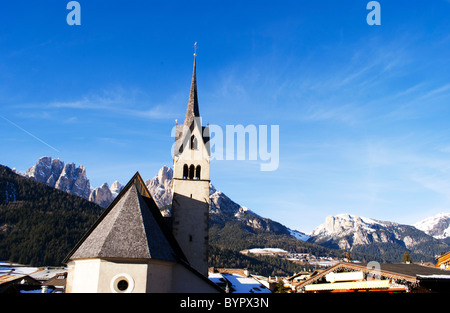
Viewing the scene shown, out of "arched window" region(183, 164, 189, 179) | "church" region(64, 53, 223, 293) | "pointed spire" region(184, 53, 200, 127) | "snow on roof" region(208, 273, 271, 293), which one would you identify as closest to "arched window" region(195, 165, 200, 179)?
"arched window" region(183, 164, 189, 179)

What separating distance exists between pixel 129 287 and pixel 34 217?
171 m

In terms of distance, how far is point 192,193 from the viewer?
122 ft

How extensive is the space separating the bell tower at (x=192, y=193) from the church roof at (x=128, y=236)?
9.49 metres

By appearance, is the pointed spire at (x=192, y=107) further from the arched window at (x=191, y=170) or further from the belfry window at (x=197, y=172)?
the belfry window at (x=197, y=172)

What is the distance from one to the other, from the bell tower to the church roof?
9487 millimetres

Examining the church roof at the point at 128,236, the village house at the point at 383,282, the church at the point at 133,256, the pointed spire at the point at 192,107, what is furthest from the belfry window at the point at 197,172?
the village house at the point at 383,282

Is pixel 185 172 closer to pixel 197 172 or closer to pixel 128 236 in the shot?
pixel 197 172

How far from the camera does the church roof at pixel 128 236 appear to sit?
75.2ft

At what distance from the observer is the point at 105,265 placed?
22.6 meters

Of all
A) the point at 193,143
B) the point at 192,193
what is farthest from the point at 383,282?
the point at 193,143

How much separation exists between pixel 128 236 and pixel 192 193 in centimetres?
1379

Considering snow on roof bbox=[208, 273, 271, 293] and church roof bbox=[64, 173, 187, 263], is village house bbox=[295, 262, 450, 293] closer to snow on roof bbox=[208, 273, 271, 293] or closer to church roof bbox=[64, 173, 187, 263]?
church roof bbox=[64, 173, 187, 263]
